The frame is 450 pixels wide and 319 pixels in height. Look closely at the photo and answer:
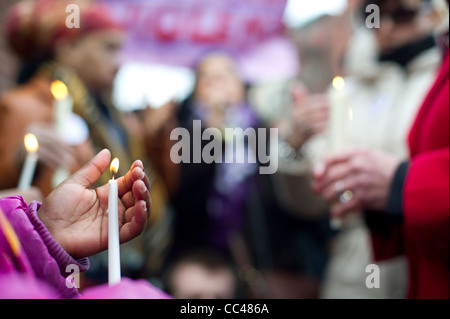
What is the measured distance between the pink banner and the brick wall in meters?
0.52

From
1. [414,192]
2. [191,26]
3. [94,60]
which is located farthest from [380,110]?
[191,26]

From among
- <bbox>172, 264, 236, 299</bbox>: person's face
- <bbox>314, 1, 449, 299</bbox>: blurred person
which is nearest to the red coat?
<bbox>314, 1, 449, 299</bbox>: blurred person

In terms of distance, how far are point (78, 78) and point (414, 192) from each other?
108cm

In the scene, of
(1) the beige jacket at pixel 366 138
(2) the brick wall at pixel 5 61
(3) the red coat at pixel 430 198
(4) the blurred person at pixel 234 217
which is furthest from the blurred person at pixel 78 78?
(2) the brick wall at pixel 5 61

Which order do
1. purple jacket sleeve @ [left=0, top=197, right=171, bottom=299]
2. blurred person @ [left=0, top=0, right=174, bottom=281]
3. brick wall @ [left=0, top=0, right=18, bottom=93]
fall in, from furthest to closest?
brick wall @ [left=0, top=0, right=18, bottom=93] → blurred person @ [left=0, top=0, right=174, bottom=281] → purple jacket sleeve @ [left=0, top=197, right=171, bottom=299]

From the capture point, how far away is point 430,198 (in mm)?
752

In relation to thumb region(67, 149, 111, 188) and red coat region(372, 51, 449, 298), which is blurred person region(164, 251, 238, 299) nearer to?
red coat region(372, 51, 449, 298)

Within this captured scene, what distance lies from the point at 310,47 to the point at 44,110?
1.00 meters

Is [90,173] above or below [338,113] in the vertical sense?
below

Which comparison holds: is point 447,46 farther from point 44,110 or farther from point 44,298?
point 44,110

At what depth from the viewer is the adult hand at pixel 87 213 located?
461 millimetres

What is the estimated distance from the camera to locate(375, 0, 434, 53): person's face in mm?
1222

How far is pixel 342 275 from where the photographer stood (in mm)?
1331

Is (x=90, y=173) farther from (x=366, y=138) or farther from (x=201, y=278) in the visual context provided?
(x=201, y=278)
